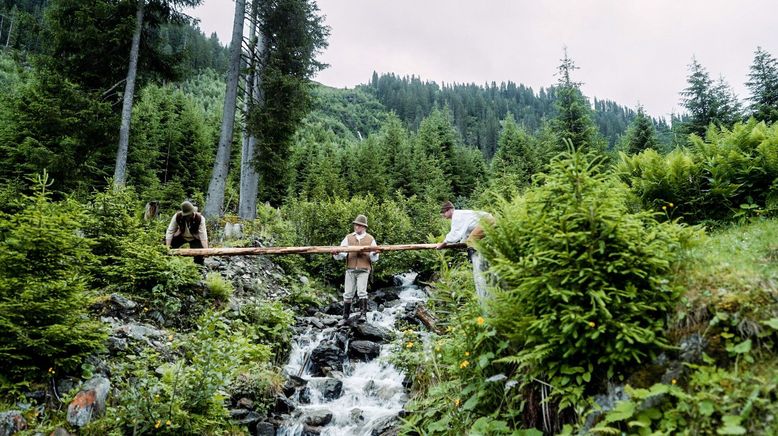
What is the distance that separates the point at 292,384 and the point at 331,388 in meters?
0.79

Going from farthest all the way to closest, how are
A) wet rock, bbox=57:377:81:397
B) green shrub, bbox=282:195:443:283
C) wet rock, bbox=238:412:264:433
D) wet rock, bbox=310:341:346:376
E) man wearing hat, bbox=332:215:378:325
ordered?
green shrub, bbox=282:195:443:283
man wearing hat, bbox=332:215:378:325
wet rock, bbox=310:341:346:376
wet rock, bbox=238:412:264:433
wet rock, bbox=57:377:81:397

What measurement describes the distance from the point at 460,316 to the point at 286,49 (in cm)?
1643

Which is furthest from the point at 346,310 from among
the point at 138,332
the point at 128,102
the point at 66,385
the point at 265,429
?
the point at 128,102

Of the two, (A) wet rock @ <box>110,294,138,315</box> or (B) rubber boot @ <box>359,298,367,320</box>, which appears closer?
(A) wet rock @ <box>110,294,138,315</box>

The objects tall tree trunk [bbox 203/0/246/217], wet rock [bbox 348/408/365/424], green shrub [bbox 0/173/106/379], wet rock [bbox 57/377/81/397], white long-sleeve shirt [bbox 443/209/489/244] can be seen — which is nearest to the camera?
green shrub [bbox 0/173/106/379]

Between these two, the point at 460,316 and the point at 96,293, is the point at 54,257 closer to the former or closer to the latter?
the point at 96,293

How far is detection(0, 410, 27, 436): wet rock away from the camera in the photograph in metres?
4.93

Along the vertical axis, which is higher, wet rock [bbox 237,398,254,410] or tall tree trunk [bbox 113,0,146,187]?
tall tree trunk [bbox 113,0,146,187]

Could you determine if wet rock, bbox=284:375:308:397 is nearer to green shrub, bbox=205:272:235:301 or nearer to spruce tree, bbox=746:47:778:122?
green shrub, bbox=205:272:235:301

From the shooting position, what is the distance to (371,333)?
36.4 feet

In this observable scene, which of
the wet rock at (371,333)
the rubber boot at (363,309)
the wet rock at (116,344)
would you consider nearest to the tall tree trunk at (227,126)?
the rubber boot at (363,309)

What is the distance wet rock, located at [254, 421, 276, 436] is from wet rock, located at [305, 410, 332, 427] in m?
0.69

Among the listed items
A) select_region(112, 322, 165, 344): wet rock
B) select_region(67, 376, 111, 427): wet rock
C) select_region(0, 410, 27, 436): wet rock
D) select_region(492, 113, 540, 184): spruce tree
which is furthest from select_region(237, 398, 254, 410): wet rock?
select_region(492, 113, 540, 184): spruce tree

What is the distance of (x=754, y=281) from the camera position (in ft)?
11.2
